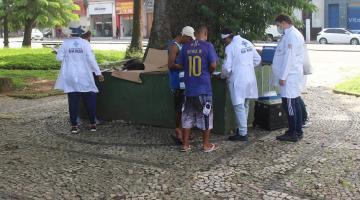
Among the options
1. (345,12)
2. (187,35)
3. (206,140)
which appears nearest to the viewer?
(187,35)

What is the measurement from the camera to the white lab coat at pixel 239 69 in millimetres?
7312

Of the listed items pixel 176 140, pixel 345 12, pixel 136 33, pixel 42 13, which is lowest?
pixel 176 140

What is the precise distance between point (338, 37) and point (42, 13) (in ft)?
71.6

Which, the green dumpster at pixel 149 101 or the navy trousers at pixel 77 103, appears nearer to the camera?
the green dumpster at pixel 149 101

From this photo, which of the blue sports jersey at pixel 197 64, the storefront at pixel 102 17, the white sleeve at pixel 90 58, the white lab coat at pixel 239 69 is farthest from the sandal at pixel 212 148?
the storefront at pixel 102 17

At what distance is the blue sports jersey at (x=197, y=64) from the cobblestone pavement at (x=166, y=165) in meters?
0.87

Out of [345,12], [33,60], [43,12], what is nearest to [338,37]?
[345,12]

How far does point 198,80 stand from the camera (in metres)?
6.86

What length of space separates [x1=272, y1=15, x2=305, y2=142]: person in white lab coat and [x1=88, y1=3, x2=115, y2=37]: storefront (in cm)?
5509

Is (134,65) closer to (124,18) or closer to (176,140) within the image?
(176,140)

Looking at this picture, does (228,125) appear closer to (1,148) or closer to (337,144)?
(337,144)

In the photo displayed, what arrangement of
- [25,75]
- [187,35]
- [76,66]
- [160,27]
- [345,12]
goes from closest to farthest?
[187,35] < [76,66] < [160,27] < [25,75] < [345,12]

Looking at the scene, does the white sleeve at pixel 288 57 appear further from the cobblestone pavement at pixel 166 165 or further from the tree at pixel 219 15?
the tree at pixel 219 15

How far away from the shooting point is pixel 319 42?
4100cm
